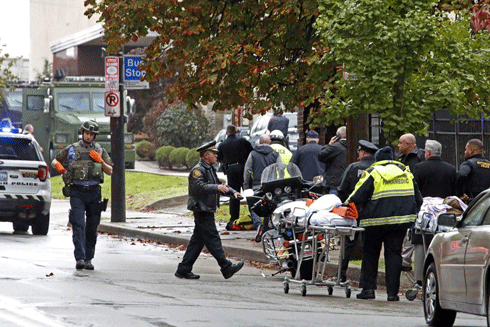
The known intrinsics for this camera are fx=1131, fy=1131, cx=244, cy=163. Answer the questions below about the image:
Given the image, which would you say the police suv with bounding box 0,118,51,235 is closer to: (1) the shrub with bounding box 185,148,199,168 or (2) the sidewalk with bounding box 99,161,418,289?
(2) the sidewalk with bounding box 99,161,418,289

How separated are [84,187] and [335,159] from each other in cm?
478

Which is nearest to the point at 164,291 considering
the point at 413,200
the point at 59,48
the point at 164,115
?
the point at 413,200

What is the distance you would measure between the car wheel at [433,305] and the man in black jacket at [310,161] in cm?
760

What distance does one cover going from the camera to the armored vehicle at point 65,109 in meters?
38.2

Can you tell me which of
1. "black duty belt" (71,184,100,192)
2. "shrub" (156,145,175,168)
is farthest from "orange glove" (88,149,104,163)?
"shrub" (156,145,175,168)

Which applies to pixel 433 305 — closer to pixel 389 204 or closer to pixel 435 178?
pixel 389 204

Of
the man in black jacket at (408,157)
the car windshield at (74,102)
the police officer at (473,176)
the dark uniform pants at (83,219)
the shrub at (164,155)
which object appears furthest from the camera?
the shrub at (164,155)

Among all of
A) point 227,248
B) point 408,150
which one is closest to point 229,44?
point 227,248

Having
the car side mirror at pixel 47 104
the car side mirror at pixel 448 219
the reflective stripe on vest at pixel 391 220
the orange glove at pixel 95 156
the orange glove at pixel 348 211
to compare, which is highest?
the car side mirror at pixel 47 104

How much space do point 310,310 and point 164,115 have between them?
39.0m

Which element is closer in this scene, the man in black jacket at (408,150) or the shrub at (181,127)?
the man in black jacket at (408,150)

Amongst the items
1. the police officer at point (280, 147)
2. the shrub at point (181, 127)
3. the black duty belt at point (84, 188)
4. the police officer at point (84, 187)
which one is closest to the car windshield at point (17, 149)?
the police officer at point (280, 147)

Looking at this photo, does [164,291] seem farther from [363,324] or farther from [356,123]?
[356,123]

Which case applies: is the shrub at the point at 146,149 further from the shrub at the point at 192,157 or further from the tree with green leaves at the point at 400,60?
the tree with green leaves at the point at 400,60
